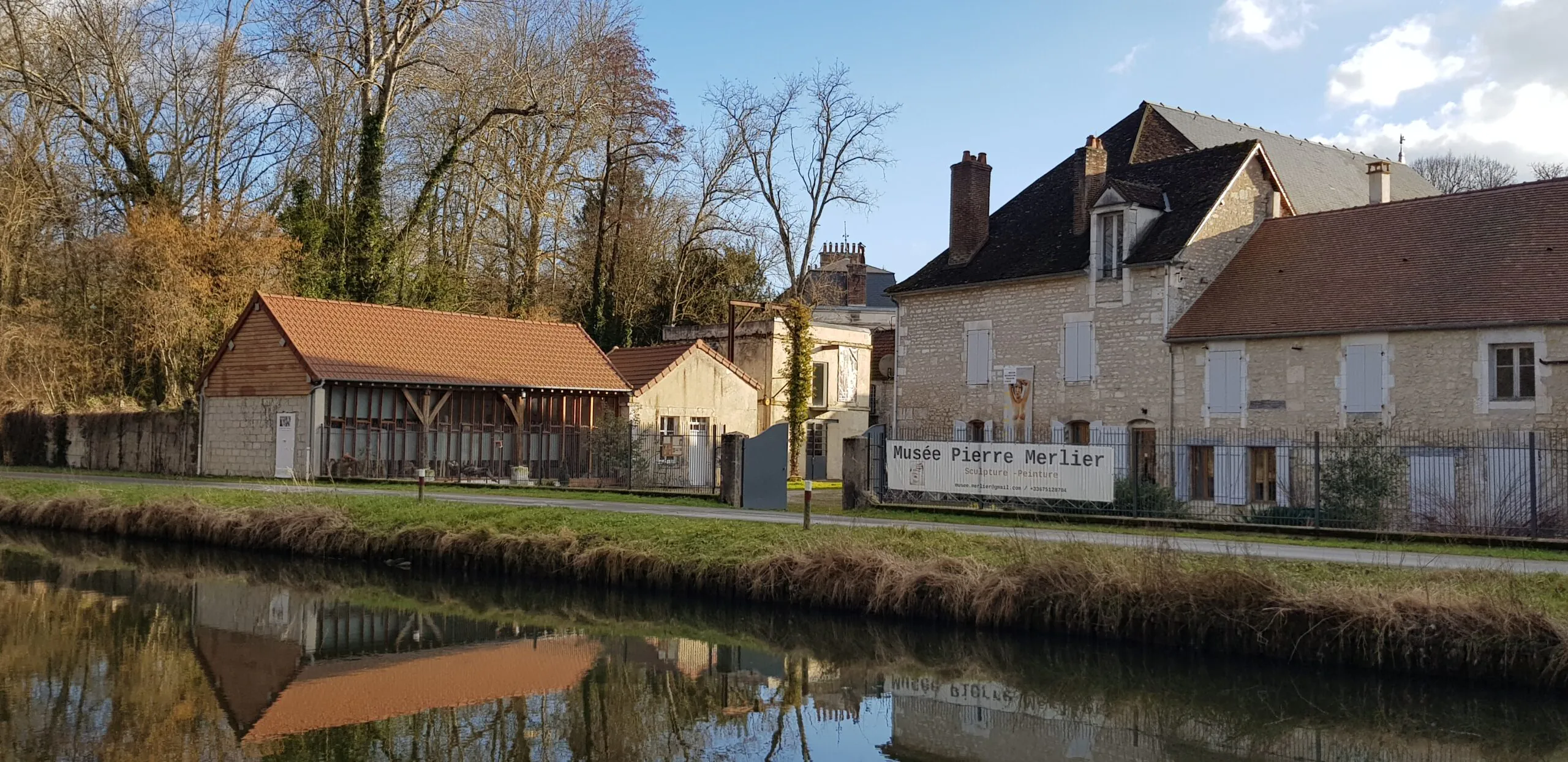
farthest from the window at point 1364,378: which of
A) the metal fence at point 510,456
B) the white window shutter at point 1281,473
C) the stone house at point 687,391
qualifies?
the stone house at point 687,391

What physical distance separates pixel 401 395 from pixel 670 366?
27.2ft

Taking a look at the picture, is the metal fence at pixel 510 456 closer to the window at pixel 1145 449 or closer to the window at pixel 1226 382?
the window at pixel 1145 449

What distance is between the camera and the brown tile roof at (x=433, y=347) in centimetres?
3172

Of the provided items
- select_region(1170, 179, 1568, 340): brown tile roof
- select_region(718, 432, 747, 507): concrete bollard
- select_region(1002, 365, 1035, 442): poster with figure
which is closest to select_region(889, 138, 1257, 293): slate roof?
select_region(1170, 179, 1568, 340): brown tile roof

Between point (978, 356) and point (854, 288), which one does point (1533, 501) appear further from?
point (854, 288)

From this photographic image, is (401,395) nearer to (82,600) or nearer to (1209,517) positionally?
(82,600)

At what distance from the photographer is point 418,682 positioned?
13.0 m

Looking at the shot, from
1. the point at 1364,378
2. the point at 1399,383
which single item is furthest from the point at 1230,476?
the point at 1399,383

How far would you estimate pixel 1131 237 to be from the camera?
1186 inches

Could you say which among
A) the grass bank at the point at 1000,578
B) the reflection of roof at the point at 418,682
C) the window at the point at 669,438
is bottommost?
the reflection of roof at the point at 418,682

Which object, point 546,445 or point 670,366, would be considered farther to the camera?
point 670,366

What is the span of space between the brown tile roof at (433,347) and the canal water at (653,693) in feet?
48.2

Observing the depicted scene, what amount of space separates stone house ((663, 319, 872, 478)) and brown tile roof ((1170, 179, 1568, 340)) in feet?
53.2

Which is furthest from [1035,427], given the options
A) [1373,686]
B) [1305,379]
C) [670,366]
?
[1373,686]
